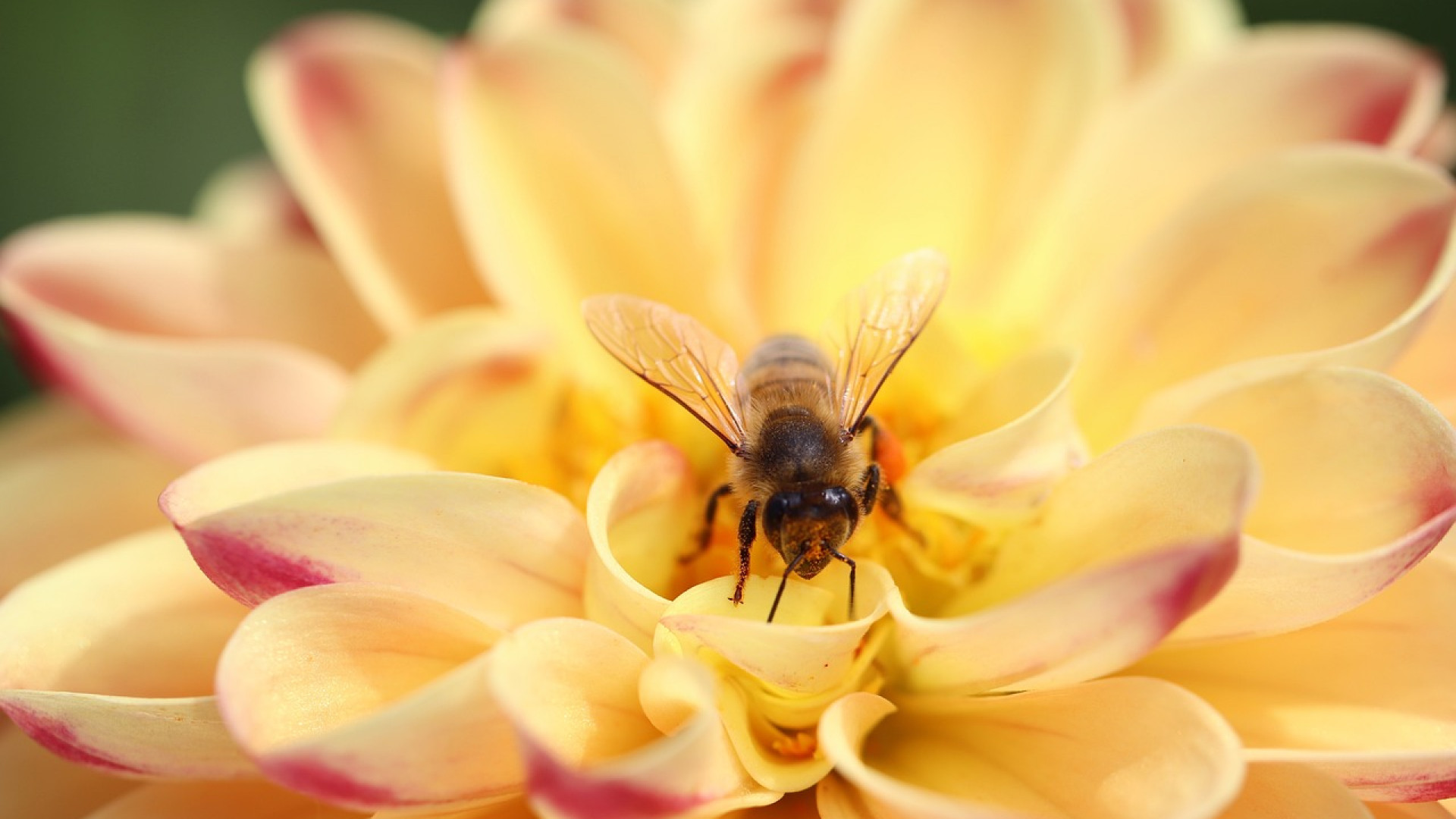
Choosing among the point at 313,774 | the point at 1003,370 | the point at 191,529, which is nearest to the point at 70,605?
the point at 191,529

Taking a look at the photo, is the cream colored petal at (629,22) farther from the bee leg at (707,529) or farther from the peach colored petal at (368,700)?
the peach colored petal at (368,700)

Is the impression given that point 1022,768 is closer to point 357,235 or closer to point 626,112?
point 626,112

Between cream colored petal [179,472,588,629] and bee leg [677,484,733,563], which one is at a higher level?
cream colored petal [179,472,588,629]

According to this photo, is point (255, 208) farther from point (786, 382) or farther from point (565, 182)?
point (786, 382)

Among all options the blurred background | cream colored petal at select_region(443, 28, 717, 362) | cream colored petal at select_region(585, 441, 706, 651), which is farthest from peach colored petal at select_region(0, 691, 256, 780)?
the blurred background

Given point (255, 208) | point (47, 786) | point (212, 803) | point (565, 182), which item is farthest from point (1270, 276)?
point (255, 208)

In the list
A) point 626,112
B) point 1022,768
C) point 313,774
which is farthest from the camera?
point 626,112

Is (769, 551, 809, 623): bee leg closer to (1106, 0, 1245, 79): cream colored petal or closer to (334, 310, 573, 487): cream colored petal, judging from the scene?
(334, 310, 573, 487): cream colored petal
